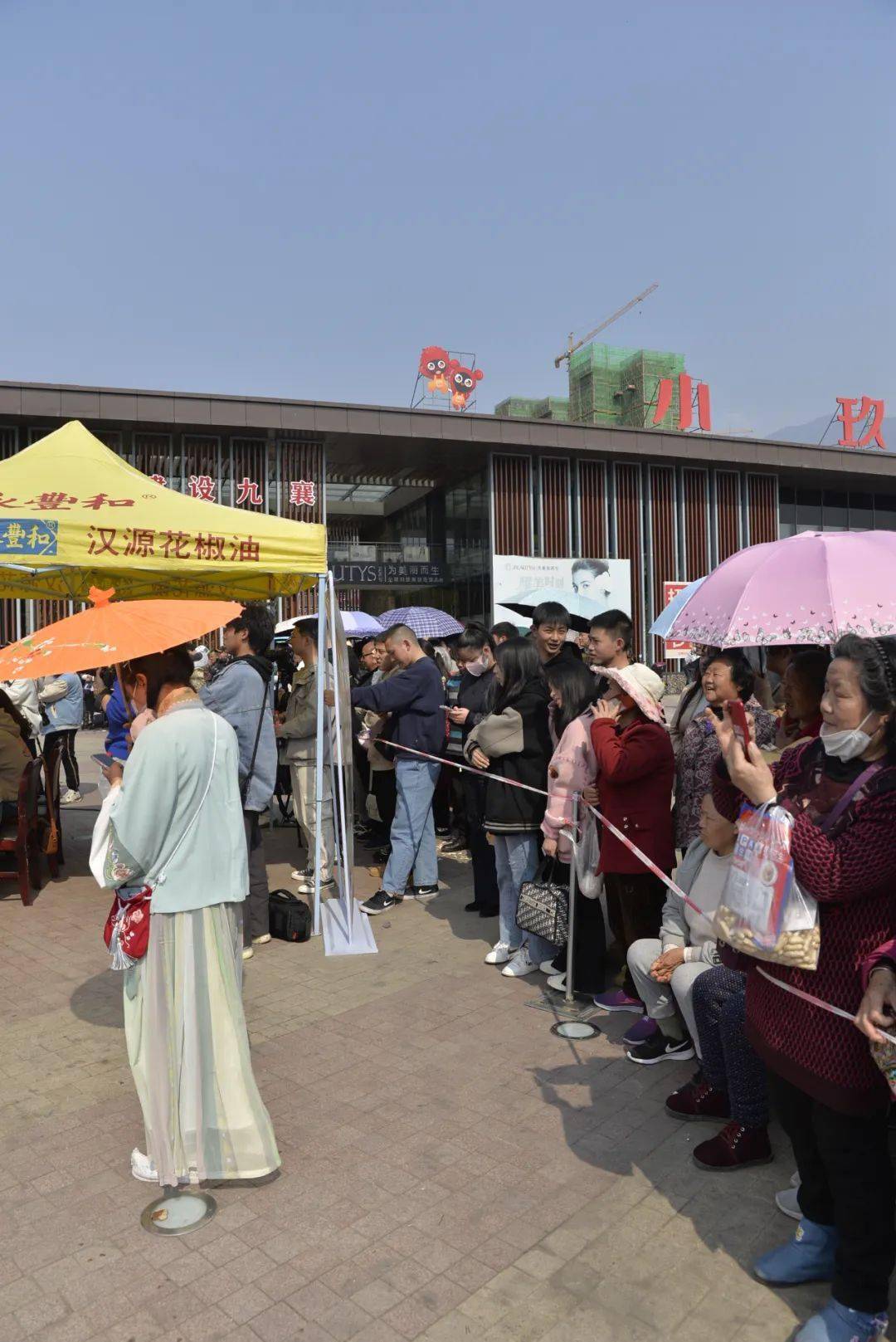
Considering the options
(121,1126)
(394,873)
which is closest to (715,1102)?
(121,1126)

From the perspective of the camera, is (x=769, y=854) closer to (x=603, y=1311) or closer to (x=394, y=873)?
(x=603, y=1311)

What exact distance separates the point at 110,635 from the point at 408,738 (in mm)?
3477

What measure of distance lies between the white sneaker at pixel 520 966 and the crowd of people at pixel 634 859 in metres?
0.01

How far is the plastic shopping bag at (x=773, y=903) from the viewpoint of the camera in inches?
86.6

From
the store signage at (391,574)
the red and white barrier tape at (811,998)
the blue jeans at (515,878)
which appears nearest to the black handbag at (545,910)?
the blue jeans at (515,878)

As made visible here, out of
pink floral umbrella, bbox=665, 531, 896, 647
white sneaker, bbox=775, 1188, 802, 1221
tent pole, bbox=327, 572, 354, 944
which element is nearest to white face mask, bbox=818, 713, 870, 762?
pink floral umbrella, bbox=665, 531, 896, 647

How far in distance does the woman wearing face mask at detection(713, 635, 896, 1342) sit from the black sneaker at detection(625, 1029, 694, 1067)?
5.36ft

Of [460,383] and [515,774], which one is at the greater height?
[460,383]

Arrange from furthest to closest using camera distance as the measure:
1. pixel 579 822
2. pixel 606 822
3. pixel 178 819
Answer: pixel 579 822 < pixel 606 822 < pixel 178 819

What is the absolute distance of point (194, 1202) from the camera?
3.00 m

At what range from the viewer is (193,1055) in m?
2.99

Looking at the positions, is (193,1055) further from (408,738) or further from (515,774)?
(408,738)

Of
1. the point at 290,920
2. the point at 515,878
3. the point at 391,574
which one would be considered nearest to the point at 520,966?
the point at 515,878

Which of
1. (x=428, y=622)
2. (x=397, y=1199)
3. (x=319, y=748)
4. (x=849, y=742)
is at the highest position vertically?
(x=428, y=622)
